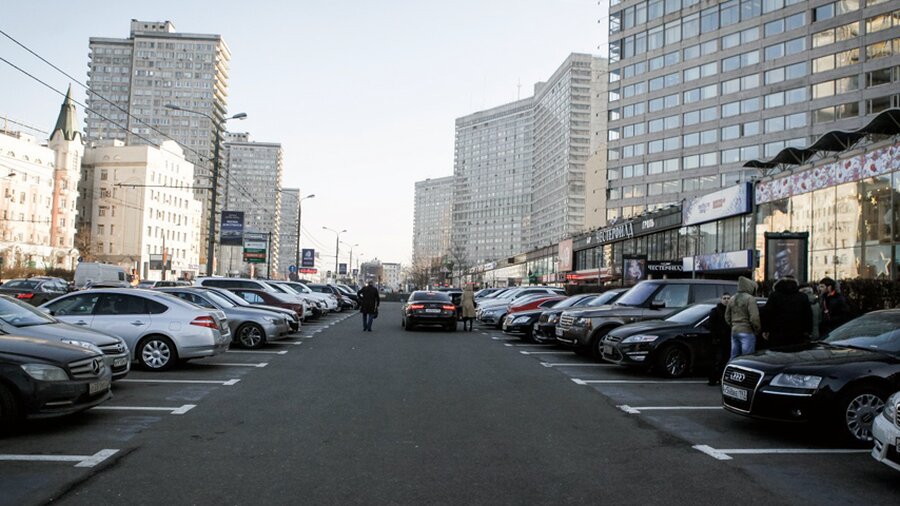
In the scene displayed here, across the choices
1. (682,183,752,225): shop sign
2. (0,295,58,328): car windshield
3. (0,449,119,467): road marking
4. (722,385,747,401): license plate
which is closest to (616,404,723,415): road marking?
(722,385,747,401): license plate

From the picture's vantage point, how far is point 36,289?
99.7 feet

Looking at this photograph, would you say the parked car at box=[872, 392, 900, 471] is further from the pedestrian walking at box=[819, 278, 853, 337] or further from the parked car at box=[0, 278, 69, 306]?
the parked car at box=[0, 278, 69, 306]

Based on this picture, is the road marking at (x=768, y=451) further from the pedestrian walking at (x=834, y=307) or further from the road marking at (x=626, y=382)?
the pedestrian walking at (x=834, y=307)

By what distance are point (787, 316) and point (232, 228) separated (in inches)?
1395

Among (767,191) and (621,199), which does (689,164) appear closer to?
(621,199)

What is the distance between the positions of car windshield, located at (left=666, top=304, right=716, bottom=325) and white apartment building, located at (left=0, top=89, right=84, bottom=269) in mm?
77022

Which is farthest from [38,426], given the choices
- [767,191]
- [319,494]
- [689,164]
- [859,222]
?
[689,164]

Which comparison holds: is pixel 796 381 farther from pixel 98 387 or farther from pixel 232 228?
→ pixel 232 228

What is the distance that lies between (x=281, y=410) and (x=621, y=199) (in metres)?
76.6

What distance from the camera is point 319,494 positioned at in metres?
4.91

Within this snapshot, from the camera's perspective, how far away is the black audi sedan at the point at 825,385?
6801 millimetres

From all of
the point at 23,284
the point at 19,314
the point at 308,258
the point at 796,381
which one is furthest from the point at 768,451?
the point at 308,258

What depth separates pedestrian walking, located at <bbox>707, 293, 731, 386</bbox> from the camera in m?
11.1

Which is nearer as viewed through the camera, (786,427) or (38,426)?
(38,426)
